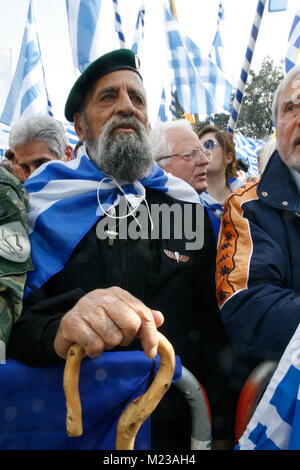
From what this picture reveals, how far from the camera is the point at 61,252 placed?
1845 mm

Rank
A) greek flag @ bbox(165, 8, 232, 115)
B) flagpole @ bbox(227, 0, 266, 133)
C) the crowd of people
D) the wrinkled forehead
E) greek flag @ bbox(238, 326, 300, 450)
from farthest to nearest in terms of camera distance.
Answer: greek flag @ bbox(165, 8, 232, 115) → flagpole @ bbox(227, 0, 266, 133) → the wrinkled forehead → the crowd of people → greek flag @ bbox(238, 326, 300, 450)

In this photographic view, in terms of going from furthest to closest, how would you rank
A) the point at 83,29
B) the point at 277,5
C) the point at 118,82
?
the point at 83,29
the point at 277,5
the point at 118,82

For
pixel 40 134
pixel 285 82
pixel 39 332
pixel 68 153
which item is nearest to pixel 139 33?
pixel 68 153

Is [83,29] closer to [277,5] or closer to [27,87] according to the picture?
[27,87]

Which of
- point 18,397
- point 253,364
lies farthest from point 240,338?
point 18,397

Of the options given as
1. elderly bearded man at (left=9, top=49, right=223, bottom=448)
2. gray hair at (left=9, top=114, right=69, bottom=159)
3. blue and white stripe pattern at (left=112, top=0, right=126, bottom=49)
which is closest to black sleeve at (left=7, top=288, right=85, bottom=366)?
elderly bearded man at (left=9, top=49, right=223, bottom=448)

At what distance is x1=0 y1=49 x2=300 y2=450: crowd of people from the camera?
1.38 meters

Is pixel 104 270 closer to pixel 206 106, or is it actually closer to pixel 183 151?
pixel 183 151

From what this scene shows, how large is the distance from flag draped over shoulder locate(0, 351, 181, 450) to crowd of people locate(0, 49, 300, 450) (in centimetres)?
7

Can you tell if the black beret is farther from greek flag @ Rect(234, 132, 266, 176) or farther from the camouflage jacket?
greek flag @ Rect(234, 132, 266, 176)

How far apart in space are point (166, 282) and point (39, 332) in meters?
0.71

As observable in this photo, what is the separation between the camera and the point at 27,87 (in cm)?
662

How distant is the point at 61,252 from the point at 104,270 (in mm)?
200

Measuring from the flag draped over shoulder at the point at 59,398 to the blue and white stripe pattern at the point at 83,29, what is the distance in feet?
15.9
